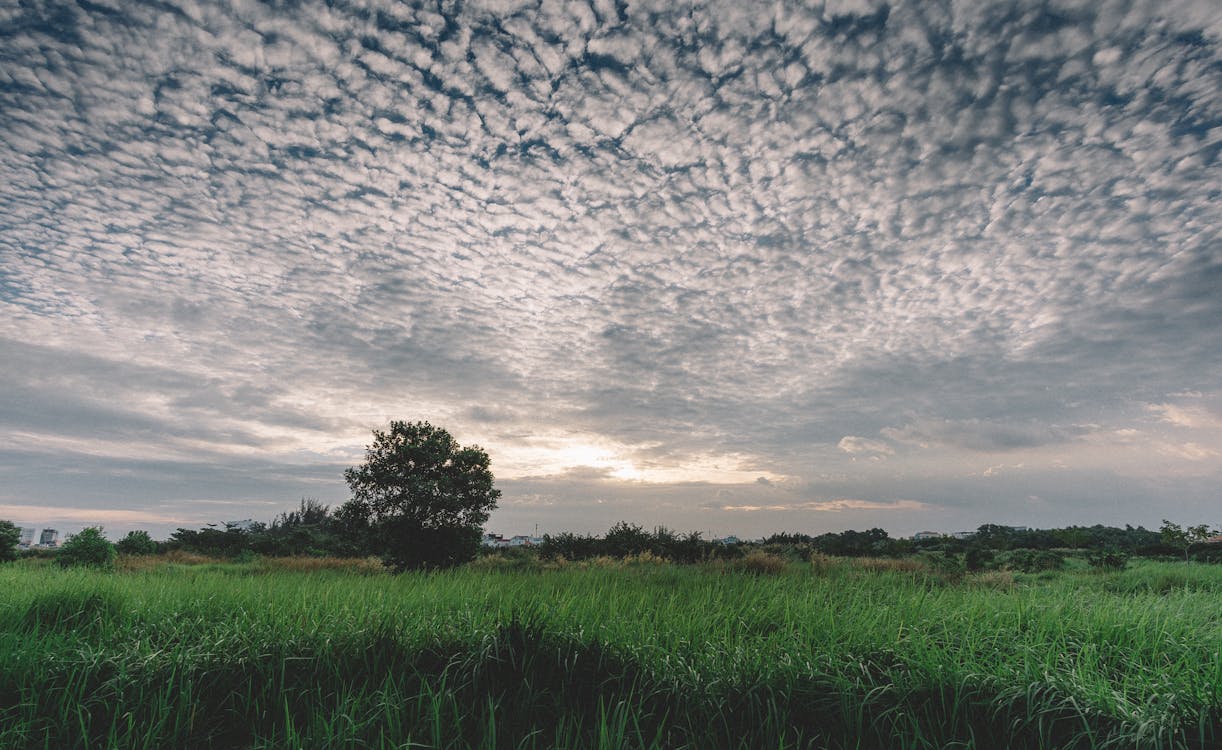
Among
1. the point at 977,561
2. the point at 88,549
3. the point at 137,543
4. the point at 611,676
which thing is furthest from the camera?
the point at 137,543

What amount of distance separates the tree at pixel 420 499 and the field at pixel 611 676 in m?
12.4

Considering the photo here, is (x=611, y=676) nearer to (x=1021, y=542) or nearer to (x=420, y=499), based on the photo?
(x=420, y=499)

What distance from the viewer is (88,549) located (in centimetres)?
2098

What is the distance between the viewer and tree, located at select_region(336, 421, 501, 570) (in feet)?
65.7

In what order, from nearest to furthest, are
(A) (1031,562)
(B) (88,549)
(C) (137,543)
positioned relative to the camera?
1. (A) (1031,562)
2. (B) (88,549)
3. (C) (137,543)

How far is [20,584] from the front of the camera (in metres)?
11.5

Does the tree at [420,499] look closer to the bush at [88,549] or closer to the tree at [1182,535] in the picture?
the bush at [88,549]

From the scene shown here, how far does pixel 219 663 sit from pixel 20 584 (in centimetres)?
978

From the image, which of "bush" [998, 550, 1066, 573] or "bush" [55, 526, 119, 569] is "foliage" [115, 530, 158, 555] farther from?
"bush" [998, 550, 1066, 573]

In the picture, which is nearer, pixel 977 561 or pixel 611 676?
pixel 611 676

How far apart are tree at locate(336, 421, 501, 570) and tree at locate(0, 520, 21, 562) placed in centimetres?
1652

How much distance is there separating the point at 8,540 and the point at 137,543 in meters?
4.39

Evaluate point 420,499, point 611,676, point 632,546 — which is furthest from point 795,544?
point 611,676

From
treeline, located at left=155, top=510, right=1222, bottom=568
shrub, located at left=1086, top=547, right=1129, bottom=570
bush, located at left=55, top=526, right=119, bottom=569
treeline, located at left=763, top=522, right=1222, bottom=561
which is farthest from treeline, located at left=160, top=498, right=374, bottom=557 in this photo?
shrub, located at left=1086, top=547, right=1129, bottom=570
